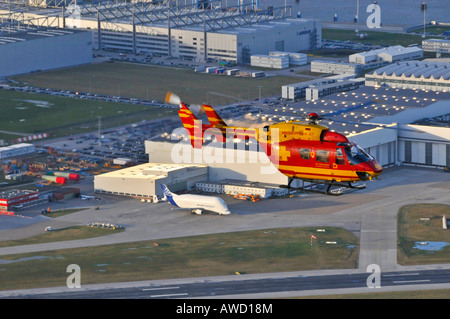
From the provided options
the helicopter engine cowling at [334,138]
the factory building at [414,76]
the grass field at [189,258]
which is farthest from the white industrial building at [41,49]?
the helicopter engine cowling at [334,138]

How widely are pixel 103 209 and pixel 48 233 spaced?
314 inches

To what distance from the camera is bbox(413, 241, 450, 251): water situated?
289ft

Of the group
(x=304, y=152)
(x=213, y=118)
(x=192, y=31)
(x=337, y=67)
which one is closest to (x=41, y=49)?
(x=192, y=31)

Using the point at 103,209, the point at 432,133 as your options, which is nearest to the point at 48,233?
the point at 103,209

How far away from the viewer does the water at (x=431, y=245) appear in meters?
88.0

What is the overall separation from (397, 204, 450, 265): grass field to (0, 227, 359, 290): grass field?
4051 millimetres

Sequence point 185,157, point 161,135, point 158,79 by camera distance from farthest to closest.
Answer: point 158,79, point 161,135, point 185,157

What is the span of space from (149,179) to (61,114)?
129 feet

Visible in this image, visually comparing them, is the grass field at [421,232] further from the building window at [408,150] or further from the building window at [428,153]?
the building window at [408,150]

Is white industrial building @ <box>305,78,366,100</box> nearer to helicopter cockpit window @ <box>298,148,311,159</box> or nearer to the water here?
the water

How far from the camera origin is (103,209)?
100 metres

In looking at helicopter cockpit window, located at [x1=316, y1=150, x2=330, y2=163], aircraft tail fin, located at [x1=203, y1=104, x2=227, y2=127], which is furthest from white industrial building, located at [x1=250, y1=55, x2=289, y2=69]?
helicopter cockpit window, located at [x1=316, y1=150, x2=330, y2=163]

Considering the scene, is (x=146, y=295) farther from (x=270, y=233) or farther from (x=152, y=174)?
(x=152, y=174)

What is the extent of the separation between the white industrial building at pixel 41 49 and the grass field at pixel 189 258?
83941 millimetres
